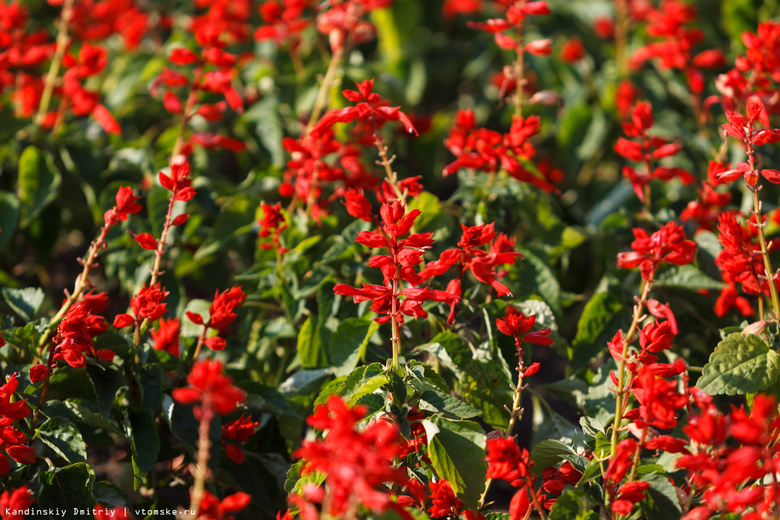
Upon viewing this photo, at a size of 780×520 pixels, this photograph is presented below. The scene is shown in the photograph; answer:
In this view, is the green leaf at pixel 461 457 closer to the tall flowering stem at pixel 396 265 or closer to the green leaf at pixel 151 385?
the tall flowering stem at pixel 396 265

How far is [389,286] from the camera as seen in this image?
1318mm

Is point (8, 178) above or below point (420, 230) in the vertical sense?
below

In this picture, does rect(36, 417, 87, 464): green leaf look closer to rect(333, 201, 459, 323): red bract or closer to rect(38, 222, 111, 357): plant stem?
rect(38, 222, 111, 357): plant stem

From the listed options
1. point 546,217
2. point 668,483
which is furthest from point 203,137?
point 668,483

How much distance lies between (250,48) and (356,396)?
2291 millimetres

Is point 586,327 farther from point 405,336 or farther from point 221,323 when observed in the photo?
point 221,323

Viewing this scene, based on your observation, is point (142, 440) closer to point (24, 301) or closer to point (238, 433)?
point (238, 433)

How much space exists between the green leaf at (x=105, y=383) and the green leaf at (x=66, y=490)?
0.14 m

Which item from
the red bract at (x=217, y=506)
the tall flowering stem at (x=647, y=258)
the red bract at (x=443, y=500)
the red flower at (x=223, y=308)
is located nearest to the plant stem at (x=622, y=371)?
the tall flowering stem at (x=647, y=258)

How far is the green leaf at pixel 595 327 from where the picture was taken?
178 centimetres

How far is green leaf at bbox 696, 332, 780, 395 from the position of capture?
1.38 m

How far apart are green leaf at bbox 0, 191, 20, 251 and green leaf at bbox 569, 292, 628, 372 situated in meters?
1.66

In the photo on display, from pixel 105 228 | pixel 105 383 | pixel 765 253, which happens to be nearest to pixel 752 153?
pixel 765 253

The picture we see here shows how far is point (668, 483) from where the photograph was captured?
1241 millimetres
